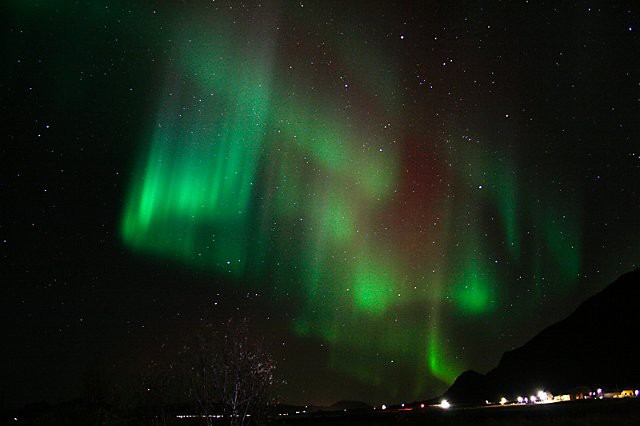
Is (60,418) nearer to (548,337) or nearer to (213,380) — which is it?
(213,380)

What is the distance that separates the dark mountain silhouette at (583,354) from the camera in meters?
117

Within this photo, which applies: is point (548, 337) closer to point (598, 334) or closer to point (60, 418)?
point (598, 334)

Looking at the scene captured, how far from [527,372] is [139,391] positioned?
143 m

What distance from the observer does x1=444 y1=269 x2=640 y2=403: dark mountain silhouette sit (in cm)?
11656

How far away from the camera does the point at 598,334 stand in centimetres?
14275

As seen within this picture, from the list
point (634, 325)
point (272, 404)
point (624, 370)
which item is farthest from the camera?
point (634, 325)

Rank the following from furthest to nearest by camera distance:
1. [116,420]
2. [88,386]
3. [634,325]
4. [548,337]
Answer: [548,337] < [634,325] < [88,386] < [116,420]

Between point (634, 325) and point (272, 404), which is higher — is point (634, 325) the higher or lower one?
the higher one

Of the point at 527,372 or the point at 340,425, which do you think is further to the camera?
the point at 527,372

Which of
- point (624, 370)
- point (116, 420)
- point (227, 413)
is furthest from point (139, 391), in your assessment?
point (624, 370)

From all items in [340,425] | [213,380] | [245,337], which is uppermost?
[245,337]

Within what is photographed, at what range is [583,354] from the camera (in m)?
135

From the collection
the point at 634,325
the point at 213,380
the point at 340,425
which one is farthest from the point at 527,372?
the point at 213,380

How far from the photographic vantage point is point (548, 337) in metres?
172
